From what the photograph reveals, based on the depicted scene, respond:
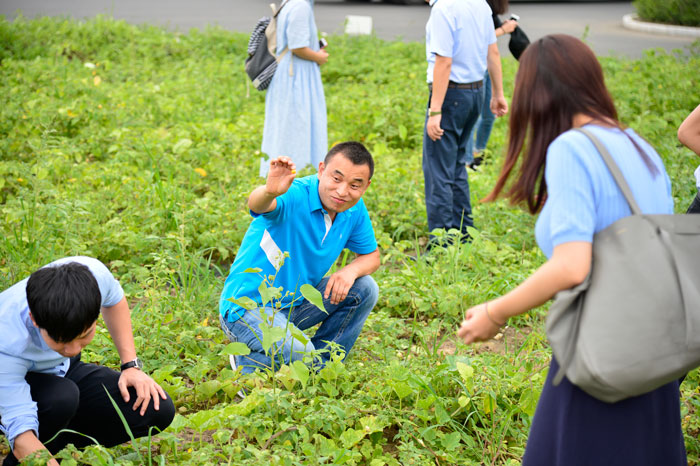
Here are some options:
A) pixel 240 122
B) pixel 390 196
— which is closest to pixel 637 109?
pixel 390 196

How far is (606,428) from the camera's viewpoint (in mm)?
1720

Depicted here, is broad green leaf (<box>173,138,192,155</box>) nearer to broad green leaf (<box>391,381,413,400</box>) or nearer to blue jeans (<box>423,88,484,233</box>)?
blue jeans (<box>423,88,484,233</box>)

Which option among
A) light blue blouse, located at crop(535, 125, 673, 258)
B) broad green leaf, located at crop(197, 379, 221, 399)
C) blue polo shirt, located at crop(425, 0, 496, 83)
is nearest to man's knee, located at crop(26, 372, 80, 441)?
broad green leaf, located at crop(197, 379, 221, 399)

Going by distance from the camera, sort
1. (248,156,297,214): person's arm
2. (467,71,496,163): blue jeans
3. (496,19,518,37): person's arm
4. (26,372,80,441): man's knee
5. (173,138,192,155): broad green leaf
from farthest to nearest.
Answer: (467,71,496,163): blue jeans
(173,138,192,155): broad green leaf
(496,19,518,37): person's arm
(248,156,297,214): person's arm
(26,372,80,441): man's knee

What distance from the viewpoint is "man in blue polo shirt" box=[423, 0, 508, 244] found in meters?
4.09

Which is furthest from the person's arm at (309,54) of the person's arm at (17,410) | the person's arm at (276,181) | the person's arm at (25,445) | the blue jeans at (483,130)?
the person's arm at (25,445)

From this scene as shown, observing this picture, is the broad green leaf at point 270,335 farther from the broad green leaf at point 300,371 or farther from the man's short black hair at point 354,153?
the man's short black hair at point 354,153

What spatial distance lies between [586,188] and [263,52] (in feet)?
12.6

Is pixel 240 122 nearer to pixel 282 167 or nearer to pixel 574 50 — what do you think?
pixel 282 167

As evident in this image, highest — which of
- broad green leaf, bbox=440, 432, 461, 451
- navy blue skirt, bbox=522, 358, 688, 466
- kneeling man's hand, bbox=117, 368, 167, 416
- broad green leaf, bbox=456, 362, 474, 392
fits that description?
navy blue skirt, bbox=522, 358, 688, 466

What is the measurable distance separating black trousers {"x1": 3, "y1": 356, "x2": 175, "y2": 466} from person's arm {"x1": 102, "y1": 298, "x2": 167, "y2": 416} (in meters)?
0.03

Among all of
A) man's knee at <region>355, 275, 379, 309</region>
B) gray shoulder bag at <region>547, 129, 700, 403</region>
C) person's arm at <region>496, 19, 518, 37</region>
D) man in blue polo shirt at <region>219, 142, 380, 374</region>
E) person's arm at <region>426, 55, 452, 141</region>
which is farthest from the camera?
person's arm at <region>496, 19, 518, 37</region>

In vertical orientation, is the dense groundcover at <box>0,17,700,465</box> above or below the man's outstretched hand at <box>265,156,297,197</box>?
below

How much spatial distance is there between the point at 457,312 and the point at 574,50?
2.02 meters
